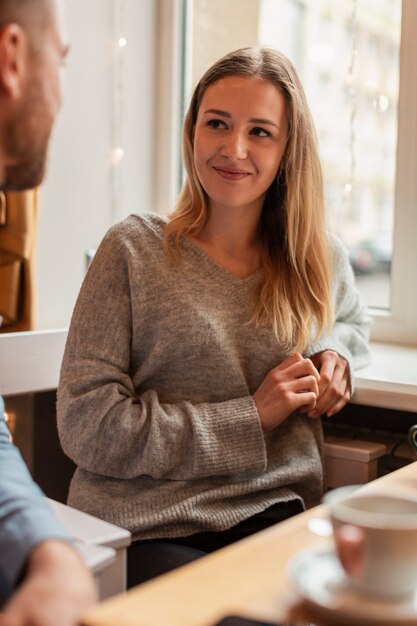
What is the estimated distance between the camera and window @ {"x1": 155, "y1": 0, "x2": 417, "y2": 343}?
216 centimetres

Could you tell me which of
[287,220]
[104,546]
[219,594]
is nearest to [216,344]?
[287,220]

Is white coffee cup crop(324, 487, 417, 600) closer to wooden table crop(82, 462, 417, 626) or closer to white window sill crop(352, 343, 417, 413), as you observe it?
wooden table crop(82, 462, 417, 626)

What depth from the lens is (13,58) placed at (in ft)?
3.43

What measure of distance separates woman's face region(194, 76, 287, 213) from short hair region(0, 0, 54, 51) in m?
0.61

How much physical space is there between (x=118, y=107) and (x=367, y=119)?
65 centimetres

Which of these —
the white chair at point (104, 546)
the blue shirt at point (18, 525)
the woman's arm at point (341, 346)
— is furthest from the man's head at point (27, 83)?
the woman's arm at point (341, 346)

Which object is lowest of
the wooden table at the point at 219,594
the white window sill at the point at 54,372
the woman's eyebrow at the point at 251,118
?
the white window sill at the point at 54,372

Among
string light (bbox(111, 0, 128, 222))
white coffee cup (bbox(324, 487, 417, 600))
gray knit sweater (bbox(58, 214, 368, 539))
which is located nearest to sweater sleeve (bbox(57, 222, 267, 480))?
gray knit sweater (bbox(58, 214, 368, 539))

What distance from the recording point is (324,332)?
1791mm

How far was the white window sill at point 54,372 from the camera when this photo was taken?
1.76 m

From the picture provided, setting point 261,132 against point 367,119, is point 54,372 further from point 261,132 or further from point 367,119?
point 367,119

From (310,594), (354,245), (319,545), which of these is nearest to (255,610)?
(310,594)

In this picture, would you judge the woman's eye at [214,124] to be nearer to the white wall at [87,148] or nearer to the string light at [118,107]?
the white wall at [87,148]

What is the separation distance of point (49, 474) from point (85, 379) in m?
0.74
